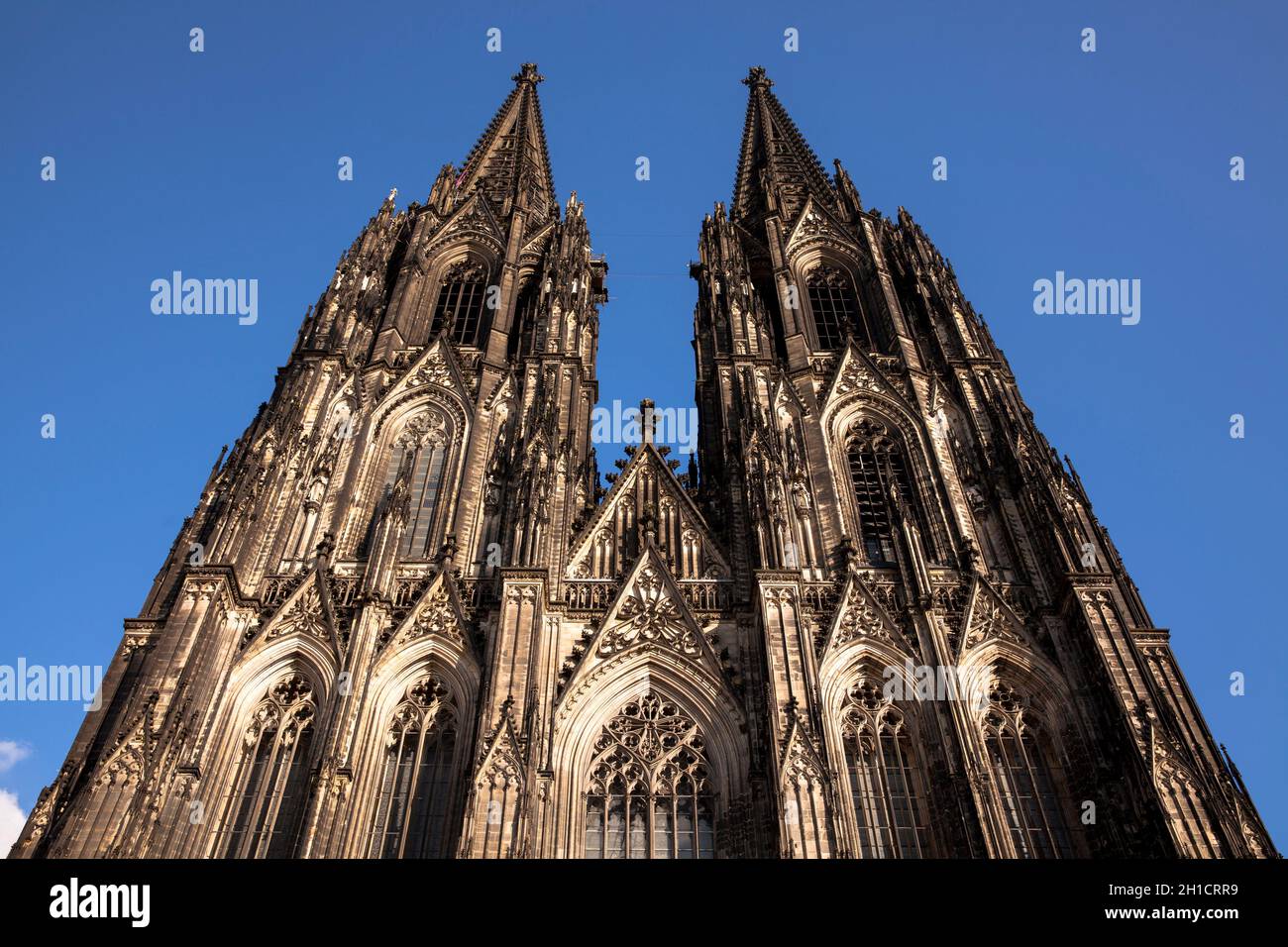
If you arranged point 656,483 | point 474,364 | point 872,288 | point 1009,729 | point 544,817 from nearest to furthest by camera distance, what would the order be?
1. point 544,817
2. point 1009,729
3. point 656,483
4. point 474,364
5. point 872,288

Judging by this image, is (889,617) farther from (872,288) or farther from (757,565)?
(872,288)

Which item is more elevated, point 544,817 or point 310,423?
point 310,423

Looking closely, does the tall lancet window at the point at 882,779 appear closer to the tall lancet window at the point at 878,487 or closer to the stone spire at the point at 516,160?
the tall lancet window at the point at 878,487

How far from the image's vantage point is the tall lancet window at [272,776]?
21125mm

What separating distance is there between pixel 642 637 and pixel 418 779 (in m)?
5.30

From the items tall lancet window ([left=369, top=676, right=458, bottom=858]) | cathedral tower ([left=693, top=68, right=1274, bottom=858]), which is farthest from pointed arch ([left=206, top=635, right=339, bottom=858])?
cathedral tower ([left=693, top=68, right=1274, bottom=858])

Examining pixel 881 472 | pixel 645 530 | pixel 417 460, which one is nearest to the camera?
pixel 645 530

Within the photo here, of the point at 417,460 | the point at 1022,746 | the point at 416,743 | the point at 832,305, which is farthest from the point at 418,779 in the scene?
the point at 832,305

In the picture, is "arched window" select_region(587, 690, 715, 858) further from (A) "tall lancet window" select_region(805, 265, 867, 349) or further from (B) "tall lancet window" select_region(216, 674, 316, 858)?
(A) "tall lancet window" select_region(805, 265, 867, 349)

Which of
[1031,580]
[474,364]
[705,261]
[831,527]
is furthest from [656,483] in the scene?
[705,261]

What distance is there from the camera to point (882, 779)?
22.2 meters

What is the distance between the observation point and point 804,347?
111 feet

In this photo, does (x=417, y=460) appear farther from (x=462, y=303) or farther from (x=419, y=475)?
(x=462, y=303)

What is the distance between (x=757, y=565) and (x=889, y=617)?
297 centimetres
